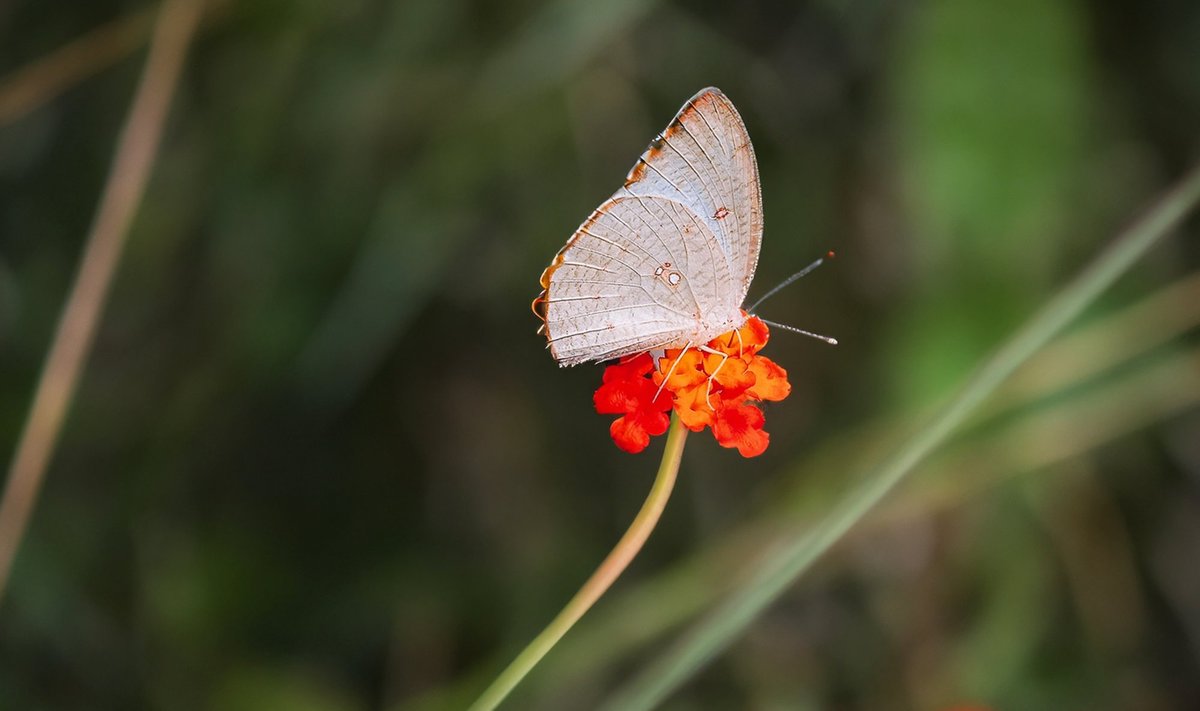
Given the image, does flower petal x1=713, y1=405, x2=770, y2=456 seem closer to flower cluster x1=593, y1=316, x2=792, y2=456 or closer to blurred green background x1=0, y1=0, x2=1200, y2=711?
flower cluster x1=593, y1=316, x2=792, y2=456

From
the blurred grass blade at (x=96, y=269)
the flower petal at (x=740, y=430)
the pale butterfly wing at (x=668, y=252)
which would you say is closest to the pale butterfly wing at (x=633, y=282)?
the pale butterfly wing at (x=668, y=252)

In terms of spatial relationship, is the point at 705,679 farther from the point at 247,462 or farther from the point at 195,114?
the point at 195,114

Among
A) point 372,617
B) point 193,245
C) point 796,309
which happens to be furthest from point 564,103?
point 372,617

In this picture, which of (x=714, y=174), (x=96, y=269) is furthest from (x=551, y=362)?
(x=714, y=174)

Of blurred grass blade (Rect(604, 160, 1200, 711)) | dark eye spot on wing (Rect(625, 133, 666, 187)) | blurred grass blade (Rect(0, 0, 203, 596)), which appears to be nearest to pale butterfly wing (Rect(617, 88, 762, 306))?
dark eye spot on wing (Rect(625, 133, 666, 187))

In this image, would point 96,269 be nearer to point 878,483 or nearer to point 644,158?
point 644,158

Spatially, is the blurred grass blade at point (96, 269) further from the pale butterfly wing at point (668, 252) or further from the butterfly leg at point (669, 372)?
the butterfly leg at point (669, 372)

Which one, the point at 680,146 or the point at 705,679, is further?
the point at 705,679
